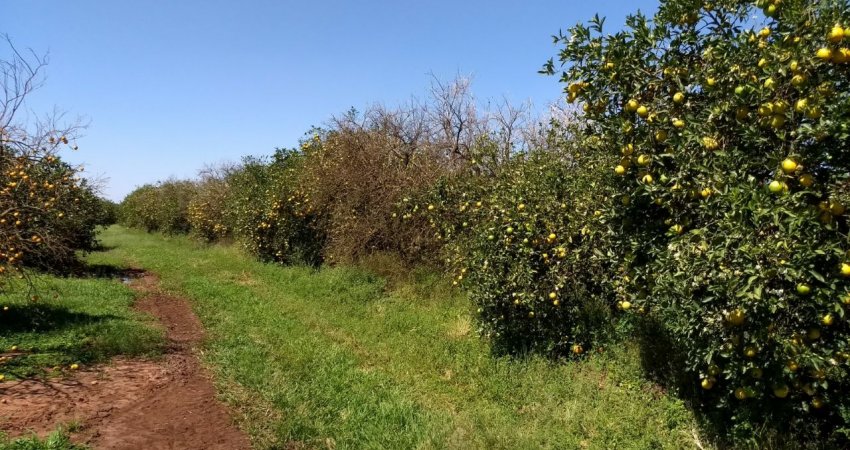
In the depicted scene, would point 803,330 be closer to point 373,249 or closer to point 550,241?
point 550,241

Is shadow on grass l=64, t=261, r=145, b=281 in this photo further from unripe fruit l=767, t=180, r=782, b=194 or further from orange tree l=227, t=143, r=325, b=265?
unripe fruit l=767, t=180, r=782, b=194

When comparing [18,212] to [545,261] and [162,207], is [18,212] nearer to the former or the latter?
[545,261]

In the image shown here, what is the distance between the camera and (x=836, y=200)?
2549 millimetres

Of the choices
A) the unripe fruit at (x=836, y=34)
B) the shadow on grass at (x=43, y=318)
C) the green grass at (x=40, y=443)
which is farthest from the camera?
the shadow on grass at (x=43, y=318)

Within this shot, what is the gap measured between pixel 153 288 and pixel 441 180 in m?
7.48

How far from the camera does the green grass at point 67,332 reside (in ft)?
19.3

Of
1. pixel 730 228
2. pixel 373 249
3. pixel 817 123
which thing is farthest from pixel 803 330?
pixel 373 249

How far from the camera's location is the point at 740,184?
2.77 meters

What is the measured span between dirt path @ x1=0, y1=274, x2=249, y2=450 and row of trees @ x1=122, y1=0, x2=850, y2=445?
3.36 metres

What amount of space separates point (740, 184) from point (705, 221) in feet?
1.92

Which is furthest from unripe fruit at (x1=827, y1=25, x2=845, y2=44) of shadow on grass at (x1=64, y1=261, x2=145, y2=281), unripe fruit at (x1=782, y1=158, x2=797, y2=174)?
shadow on grass at (x1=64, y1=261, x2=145, y2=281)

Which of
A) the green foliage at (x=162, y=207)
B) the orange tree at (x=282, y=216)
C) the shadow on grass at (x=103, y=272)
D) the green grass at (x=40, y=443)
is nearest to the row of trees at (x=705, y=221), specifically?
the green grass at (x=40, y=443)

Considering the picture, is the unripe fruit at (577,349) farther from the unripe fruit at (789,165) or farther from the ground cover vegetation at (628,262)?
the unripe fruit at (789,165)

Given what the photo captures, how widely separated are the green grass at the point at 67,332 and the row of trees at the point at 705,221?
4.76m
